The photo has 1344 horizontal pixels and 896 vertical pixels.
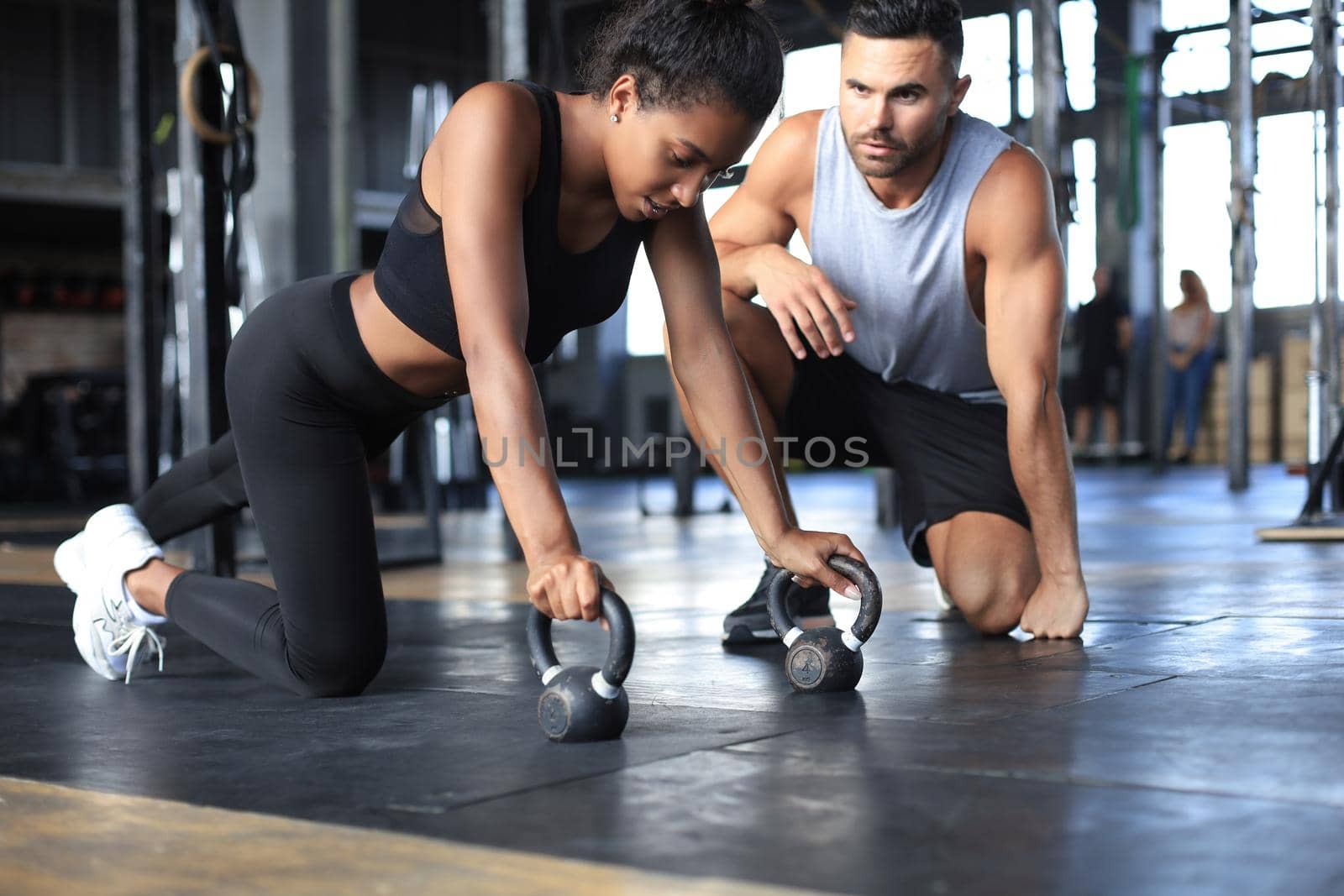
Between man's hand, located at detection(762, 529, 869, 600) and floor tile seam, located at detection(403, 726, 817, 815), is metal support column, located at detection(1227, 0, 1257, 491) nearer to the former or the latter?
man's hand, located at detection(762, 529, 869, 600)

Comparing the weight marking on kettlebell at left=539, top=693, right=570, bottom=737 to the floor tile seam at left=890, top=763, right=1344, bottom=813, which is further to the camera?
the weight marking on kettlebell at left=539, top=693, right=570, bottom=737

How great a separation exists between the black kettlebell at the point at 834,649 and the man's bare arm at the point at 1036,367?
0.59 meters

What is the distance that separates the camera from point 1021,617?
2.46 metres

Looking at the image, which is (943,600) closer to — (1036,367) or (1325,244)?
(1036,367)

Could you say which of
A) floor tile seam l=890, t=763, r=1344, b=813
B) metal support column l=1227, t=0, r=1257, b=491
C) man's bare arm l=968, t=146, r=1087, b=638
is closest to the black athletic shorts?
man's bare arm l=968, t=146, r=1087, b=638

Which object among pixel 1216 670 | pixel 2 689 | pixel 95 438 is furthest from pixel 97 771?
pixel 95 438

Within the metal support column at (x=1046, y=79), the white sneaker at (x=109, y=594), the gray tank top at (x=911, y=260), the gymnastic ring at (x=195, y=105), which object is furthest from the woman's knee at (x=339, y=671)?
the metal support column at (x=1046, y=79)

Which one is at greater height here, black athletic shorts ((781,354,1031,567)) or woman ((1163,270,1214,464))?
woman ((1163,270,1214,464))

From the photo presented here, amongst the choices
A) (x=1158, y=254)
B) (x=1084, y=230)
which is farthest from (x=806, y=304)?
(x=1084, y=230)

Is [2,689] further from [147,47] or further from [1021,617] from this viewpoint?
[147,47]

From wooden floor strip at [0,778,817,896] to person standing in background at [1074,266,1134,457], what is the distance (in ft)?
36.1

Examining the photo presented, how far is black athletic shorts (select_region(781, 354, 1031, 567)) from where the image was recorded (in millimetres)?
2674

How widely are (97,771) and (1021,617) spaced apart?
1.47 metres

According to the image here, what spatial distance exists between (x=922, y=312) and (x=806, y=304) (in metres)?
0.31
